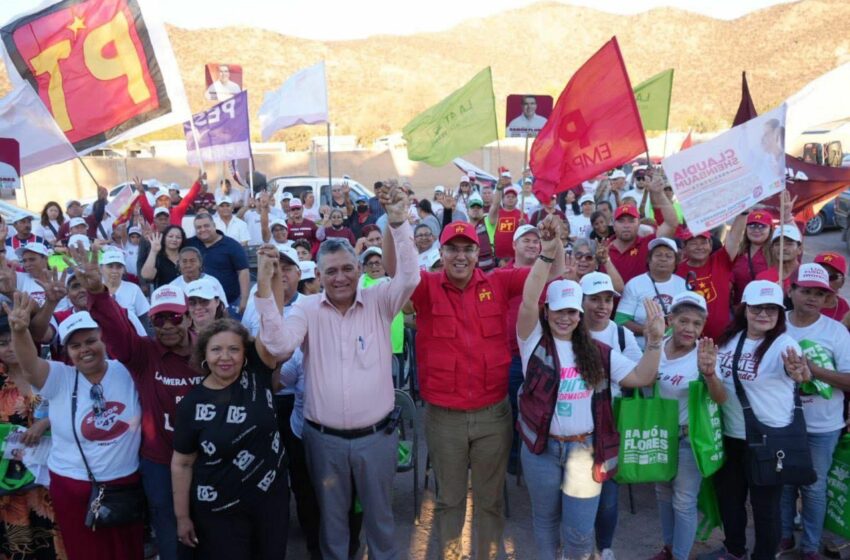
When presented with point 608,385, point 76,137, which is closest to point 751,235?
point 608,385

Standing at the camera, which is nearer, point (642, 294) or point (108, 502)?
point (108, 502)

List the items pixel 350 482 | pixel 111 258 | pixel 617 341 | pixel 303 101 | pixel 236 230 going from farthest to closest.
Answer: pixel 303 101
pixel 236 230
pixel 111 258
pixel 617 341
pixel 350 482

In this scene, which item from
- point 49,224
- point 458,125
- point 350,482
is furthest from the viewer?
point 49,224

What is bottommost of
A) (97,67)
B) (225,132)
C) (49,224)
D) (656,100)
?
(49,224)

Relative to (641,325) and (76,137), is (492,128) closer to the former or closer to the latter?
(641,325)

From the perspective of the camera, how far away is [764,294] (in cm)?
353

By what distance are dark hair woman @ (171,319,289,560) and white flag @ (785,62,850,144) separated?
13.5ft

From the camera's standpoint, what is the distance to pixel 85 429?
10.8ft

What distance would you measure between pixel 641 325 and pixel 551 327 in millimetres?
1547

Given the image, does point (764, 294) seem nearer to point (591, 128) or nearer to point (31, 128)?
point (591, 128)

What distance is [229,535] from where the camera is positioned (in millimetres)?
3182

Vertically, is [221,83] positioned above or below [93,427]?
above

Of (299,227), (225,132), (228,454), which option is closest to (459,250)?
(228,454)

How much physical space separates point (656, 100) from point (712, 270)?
14.2 feet
